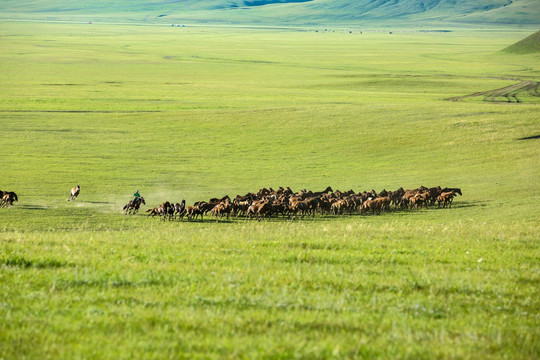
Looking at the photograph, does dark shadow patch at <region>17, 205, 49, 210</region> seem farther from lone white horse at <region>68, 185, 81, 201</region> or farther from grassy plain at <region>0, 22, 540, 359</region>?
lone white horse at <region>68, 185, 81, 201</region>

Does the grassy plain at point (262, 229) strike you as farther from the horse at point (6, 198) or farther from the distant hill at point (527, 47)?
the distant hill at point (527, 47)

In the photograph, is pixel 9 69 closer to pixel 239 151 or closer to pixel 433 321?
pixel 239 151

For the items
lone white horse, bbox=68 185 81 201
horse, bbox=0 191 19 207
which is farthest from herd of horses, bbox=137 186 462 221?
horse, bbox=0 191 19 207

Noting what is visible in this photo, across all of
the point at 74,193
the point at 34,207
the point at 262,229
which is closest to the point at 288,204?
the point at 262,229

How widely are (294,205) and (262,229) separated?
27.5 feet

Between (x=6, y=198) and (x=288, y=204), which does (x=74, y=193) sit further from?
(x=288, y=204)

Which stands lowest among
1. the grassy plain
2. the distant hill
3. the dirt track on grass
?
the grassy plain

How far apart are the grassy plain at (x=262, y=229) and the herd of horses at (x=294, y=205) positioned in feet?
4.13

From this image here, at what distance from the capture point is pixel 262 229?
857 inches

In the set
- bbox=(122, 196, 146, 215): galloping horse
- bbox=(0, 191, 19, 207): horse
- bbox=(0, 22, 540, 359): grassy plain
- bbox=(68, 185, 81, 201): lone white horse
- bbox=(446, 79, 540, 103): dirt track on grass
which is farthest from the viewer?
bbox=(446, 79, 540, 103): dirt track on grass

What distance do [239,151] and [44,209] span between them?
22.6 metres

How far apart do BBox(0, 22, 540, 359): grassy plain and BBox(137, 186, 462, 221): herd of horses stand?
1.26 meters

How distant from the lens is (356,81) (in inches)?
4254

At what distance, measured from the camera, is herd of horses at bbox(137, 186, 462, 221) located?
29.3 m
